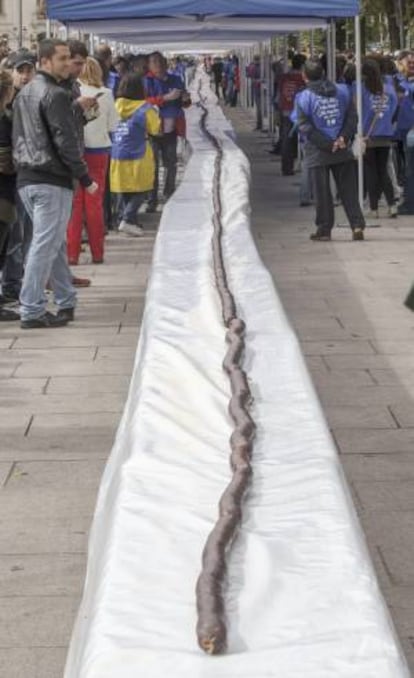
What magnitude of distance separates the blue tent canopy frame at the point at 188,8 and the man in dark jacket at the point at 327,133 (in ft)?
1.95

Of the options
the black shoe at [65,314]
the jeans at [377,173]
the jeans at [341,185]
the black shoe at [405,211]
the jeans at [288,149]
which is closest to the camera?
the black shoe at [65,314]

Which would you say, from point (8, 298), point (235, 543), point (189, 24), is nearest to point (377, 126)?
point (189, 24)

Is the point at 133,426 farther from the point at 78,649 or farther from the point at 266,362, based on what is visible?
the point at 78,649

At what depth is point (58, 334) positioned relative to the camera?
11.1m

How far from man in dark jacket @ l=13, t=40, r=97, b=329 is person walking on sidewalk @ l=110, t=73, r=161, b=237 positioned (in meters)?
5.38

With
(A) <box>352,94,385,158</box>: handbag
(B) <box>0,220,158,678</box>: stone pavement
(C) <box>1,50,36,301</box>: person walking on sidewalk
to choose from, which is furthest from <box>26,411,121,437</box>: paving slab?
(A) <box>352,94,385,158</box>: handbag

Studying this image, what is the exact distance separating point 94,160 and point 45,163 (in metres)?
3.58

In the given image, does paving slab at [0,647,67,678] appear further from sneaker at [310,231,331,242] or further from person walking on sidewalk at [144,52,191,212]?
person walking on sidewalk at [144,52,191,212]

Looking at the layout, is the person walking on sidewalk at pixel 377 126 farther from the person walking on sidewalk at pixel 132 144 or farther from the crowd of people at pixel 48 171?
the crowd of people at pixel 48 171

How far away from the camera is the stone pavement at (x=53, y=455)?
5.36m

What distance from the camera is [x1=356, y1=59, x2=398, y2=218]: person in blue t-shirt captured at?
18031mm

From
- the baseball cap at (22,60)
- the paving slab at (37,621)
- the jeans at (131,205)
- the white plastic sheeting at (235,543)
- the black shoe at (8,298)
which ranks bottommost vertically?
the paving slab at (37,621)

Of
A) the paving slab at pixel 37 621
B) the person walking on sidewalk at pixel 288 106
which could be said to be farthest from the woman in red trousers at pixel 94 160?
the person walking on sidewalk at pixel 288 106

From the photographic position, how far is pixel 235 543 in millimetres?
4234
